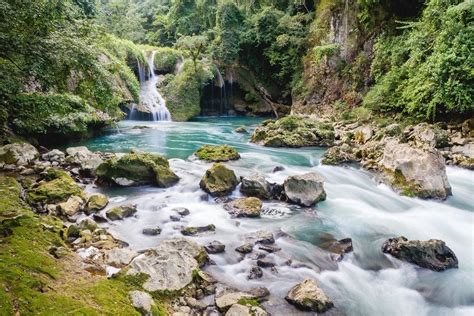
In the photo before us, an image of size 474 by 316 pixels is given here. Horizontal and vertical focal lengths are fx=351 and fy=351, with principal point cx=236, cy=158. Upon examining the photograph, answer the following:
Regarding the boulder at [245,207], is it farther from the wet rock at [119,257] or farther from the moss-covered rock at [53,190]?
the moss-covered rock at [53,190]

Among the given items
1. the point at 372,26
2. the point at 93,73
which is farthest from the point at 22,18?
the point at 372,26

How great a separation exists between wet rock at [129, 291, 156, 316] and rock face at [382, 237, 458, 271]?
3.61 meters

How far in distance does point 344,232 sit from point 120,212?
3.86 m

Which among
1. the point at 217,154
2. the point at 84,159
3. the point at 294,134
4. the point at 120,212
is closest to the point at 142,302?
the point at 120,212

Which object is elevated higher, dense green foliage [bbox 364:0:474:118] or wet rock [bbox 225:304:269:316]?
dense green foliage [bbox 364:0:474:118]

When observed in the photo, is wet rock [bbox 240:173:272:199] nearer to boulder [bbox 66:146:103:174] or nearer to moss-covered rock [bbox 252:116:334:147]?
boulder [bbox 66:146:103:174]

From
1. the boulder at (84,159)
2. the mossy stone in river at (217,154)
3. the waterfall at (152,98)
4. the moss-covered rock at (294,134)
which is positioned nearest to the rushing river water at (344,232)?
the mossy stone in river at (217,154)

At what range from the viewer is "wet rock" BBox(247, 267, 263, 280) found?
178 inches

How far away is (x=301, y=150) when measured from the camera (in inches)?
492

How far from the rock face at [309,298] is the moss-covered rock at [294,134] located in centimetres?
912

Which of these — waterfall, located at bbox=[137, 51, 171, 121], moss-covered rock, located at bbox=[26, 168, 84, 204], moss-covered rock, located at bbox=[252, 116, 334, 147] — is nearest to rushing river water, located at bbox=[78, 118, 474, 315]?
moss-covered rock, located at bbox=[26, 168, 84, 204]

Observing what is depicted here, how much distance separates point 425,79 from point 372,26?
20.2ft

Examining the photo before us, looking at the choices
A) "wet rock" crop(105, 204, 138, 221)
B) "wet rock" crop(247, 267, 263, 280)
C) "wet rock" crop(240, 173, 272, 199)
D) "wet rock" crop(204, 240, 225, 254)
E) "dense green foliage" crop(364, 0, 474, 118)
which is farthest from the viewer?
"dense green foliage" crop(364, 0, 474, 118)

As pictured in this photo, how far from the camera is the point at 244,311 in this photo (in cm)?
359
